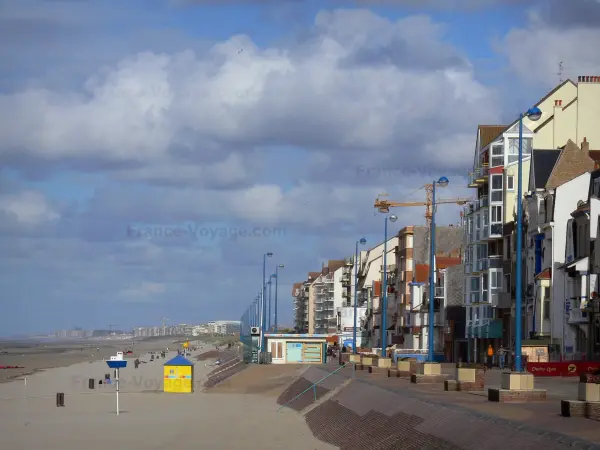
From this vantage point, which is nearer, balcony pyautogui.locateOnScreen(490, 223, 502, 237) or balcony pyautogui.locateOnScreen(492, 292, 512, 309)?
balcony pyautogui.locateOnScreen(492, 292, 512, 309)

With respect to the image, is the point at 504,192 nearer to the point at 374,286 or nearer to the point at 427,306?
the point at 427,306

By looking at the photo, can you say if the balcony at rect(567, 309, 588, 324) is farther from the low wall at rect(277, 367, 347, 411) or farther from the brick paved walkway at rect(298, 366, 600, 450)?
the brick paved walkway at rect(298, 366, 600, 450)

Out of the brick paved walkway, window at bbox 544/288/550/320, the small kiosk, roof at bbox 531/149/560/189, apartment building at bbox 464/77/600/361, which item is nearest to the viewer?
the brick paved walkway

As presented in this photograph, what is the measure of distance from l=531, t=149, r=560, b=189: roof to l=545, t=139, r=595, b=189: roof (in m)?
0.49

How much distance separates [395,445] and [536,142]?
54684mm

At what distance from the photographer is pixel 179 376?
202 feet

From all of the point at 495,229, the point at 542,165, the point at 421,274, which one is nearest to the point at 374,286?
the point at 421,274

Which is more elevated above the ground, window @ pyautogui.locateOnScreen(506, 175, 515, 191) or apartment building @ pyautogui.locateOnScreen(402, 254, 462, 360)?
window @ pyautogui.locateOnScreen(506, 175, 515, 191)

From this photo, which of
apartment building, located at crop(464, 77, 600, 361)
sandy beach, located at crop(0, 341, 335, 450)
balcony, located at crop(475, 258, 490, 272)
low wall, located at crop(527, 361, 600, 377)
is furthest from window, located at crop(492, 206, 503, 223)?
low wall, located at crop(527, 361, 600, 377)

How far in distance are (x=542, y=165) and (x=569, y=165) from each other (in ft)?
6.52

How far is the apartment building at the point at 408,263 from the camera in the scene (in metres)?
115

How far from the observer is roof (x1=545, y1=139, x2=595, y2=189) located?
66.5 meters

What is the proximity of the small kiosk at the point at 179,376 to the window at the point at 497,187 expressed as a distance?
2746cm

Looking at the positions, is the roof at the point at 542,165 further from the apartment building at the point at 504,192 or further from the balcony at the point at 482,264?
the balcony at the point at 482,264
